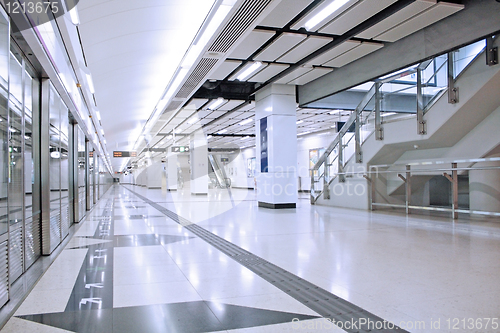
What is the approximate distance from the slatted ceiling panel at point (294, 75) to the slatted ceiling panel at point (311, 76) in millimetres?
159

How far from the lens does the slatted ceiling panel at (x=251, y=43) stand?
253 inches

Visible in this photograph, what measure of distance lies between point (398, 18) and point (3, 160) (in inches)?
234

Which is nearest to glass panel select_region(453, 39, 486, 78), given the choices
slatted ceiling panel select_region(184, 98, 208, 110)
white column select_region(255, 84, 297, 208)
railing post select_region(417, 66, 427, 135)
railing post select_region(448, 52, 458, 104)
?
railing post select_region(448, 52, 458, 104)

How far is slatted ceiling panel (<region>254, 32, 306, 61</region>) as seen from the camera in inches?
260

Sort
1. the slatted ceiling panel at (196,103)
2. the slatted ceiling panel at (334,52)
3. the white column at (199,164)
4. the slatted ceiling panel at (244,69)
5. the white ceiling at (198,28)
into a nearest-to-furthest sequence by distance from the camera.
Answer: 1. the white ceiling at (198,28)
2. the slatted ceiling panel at (334,52)
3. the slatted ceiling panel at (244,69)
4. the slatted ceiling panel at (196,103)
5. the white column at (199,164)

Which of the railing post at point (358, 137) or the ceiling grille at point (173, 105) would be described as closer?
the railing post at point (358, 137)

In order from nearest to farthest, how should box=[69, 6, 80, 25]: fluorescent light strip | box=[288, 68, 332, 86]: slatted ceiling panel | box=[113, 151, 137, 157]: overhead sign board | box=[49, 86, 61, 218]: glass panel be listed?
box=[69, 6, 80, 25]: fluorescent light strip
box=[49, 86, 61, 218]: glass panel
box=[288, 68, 332, 86]: slatted ceiling panel
box=[113, 151, 137, 157]: overhead sign board

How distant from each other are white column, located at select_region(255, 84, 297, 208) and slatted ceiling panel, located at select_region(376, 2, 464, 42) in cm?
414

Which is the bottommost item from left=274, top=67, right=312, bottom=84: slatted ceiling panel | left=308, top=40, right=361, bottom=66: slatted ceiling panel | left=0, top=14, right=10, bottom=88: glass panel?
left=0, top=14, right=10, bottom=88: glass panel

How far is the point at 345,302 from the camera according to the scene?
2686 millimetres

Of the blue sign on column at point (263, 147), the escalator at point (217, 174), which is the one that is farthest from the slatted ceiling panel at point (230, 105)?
the escalator at point (217, 174)

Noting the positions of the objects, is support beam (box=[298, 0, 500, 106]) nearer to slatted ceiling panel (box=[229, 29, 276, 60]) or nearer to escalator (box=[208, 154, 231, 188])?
slatted ceiling panel (box=[229, 29, 276, 60])

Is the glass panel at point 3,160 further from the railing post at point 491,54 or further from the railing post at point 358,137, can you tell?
the railing post at point 358,137

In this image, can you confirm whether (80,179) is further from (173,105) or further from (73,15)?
(73,15)
